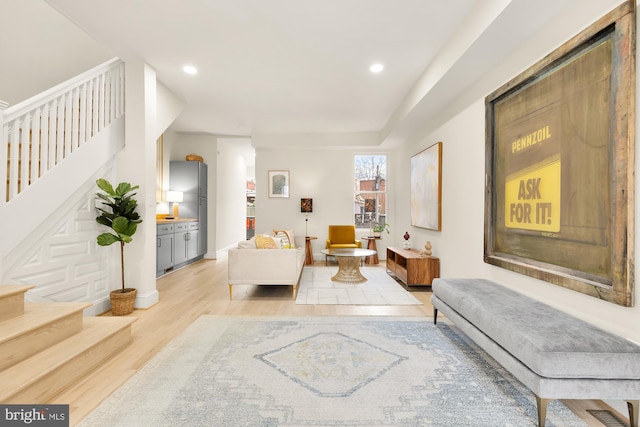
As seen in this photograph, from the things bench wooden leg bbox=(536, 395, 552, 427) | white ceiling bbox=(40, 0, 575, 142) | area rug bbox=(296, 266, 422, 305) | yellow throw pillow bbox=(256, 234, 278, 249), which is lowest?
area rug bbox=(296, 266, 422, 305)

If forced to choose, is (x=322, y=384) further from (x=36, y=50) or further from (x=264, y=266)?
(x=36, y=50)

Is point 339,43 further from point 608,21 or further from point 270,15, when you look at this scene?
point 608,21

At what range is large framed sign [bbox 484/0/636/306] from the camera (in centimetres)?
158

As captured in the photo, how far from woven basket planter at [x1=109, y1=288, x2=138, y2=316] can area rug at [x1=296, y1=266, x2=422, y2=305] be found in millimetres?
1916

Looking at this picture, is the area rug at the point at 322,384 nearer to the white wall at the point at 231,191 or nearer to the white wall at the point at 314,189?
the white wall at the point at 314,189

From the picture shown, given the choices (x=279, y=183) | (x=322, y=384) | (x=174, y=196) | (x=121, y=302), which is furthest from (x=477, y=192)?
(x=174, y=196)

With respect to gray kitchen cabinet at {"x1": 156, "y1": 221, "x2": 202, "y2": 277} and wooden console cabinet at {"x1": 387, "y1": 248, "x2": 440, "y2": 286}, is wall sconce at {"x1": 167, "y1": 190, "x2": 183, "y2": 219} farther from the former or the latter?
wooden console cabinet at {"x1": 387, "y1": 248, "x2": 440, "y2": 286}

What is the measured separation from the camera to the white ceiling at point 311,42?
2.42 metres

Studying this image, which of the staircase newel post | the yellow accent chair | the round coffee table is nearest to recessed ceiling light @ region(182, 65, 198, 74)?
the staircase newel post

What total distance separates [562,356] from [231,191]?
25.5 ft

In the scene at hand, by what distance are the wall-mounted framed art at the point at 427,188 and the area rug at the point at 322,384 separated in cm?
198

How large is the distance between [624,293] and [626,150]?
2.54 ft

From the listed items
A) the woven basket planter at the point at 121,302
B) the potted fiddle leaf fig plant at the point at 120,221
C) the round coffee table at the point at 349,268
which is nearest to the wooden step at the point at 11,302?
the potted fiddle leaf fig plant at the point at 120,221

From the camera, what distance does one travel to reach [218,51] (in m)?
3.15
